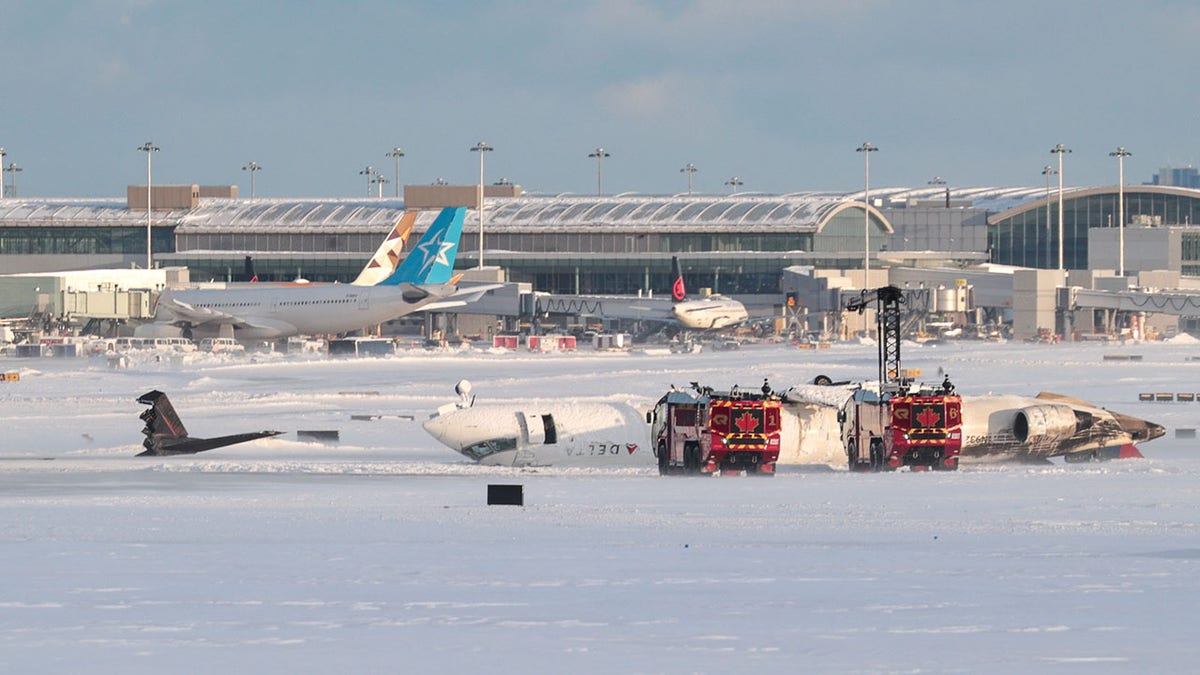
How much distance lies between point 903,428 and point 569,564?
779 inches

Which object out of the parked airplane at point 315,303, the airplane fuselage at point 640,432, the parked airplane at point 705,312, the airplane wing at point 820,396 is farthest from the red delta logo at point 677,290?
the airplane wing at point 820,396

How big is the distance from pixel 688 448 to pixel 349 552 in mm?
16737

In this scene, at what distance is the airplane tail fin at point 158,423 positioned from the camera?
5178 centimetres

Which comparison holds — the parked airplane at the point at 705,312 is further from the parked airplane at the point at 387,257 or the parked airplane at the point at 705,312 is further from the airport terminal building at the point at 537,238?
the airport terminal building at the point at 537,238

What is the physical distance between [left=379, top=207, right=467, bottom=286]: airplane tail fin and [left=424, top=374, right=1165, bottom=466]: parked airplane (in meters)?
69.3

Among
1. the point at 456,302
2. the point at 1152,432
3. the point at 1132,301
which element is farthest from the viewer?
the point at 1132,301

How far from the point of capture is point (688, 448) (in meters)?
46.8

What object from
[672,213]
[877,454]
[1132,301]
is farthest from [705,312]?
[877,454]

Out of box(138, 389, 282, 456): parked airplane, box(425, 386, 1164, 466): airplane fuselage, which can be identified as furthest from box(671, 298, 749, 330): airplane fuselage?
box(425, 386, 1164, 466): airplane fuselage

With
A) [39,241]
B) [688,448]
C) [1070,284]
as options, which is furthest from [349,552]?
[39,241]

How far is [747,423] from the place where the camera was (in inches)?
1816

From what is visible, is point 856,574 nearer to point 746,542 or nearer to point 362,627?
point 746,542

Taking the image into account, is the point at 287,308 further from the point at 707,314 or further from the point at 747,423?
the point at 747,423

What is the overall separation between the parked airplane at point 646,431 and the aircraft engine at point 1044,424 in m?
0.03
